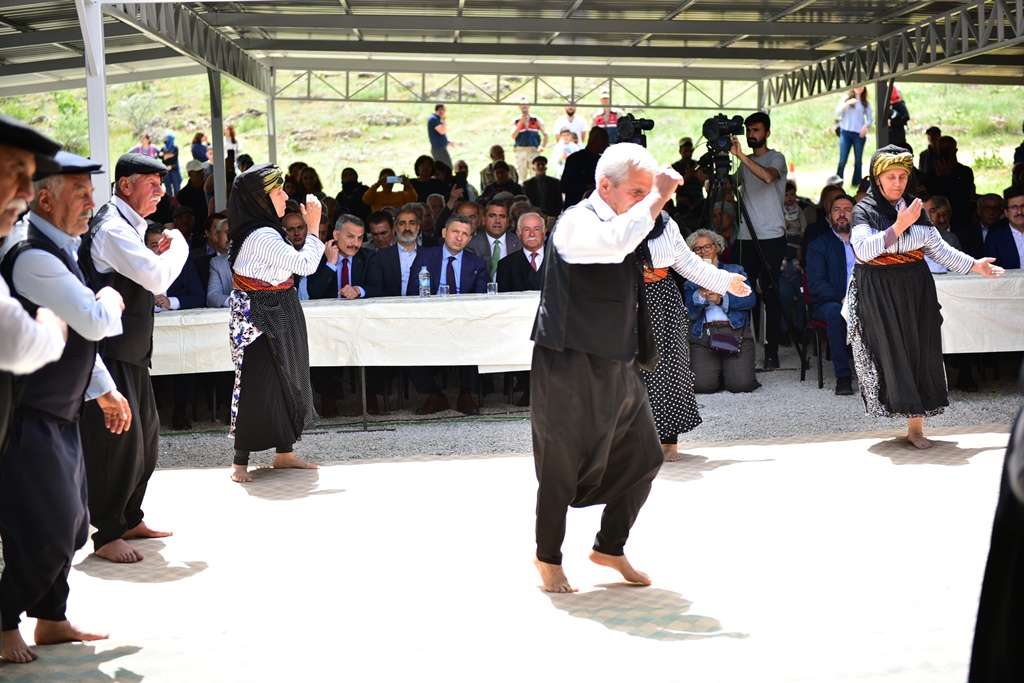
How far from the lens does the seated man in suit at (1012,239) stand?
870 centimetres

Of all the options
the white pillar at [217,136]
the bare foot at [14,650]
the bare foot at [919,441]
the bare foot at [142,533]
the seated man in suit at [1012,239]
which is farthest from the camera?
the white pillar at [217,136]

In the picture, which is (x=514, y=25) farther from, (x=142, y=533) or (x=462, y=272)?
(x=142, y=533)

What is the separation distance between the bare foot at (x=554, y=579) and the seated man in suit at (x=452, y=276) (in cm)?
399

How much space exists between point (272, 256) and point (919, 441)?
11.8 ft

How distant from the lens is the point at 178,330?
24.0 feet

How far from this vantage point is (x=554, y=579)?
13.6ft

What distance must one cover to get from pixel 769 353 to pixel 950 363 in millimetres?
1380

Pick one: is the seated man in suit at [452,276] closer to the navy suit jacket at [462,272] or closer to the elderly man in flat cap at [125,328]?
the navy suit jacket at [462,272]

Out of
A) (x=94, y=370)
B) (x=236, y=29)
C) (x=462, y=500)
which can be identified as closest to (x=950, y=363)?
(x=462, y=500)

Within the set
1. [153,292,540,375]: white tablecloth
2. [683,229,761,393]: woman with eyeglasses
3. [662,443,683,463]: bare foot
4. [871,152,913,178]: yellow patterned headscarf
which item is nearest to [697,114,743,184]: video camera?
[683,229,761,393]: woman with eyeglasses

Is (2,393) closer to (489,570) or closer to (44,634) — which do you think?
(44,634)

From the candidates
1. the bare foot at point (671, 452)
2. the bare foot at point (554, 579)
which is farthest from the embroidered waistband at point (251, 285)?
the bare foot at point (554, 579)

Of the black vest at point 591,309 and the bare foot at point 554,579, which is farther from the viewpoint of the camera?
the bare foot at point 554,579

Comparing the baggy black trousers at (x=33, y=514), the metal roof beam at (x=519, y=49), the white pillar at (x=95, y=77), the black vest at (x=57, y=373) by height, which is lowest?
the baggy black trousers at (x=33, y=514)
